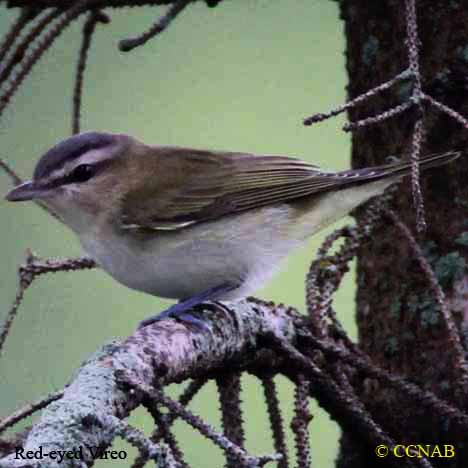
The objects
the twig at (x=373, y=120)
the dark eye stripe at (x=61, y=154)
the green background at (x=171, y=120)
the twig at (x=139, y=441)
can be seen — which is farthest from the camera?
the green background at (x=171, y=120)

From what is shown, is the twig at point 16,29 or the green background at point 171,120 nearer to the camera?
the twig at point 16,29

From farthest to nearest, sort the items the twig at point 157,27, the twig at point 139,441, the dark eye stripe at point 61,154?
the dark eye stripe at point 61,154 < the twig at point 157,27 < the twig at point 139,441

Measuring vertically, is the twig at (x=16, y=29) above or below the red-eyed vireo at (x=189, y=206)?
above

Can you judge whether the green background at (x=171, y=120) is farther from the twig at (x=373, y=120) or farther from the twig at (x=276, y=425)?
the twig at (x=373, y=120)

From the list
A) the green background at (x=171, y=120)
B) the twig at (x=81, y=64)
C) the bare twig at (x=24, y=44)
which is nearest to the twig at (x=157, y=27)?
the twig at (x=81, y=64)

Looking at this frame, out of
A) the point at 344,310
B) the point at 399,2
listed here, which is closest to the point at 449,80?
the point at 399,2

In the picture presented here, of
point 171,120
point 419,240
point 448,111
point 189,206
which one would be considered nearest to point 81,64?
point 189,206

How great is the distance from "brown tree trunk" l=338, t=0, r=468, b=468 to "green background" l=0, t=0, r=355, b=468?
1.44 metres

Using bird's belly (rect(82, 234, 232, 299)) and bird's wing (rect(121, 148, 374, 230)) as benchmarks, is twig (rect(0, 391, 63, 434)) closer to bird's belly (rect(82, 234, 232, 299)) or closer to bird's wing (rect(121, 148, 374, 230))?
bird's belly (rect(82, 234, 232, 299))

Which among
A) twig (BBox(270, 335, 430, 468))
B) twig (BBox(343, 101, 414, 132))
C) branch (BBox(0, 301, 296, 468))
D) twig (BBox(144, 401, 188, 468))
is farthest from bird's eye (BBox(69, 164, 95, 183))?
twig (BBox(144, 401, 188, 468))

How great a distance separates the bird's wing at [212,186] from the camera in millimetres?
3867

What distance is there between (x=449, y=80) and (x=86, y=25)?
1290 millimetres

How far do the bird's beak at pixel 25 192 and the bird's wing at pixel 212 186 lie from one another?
33 cm

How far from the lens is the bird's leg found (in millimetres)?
3141
